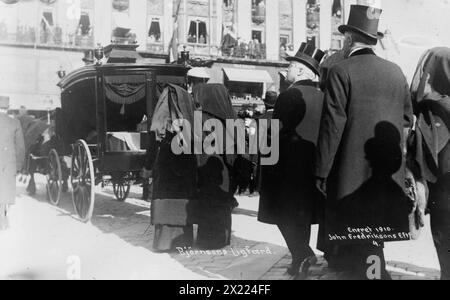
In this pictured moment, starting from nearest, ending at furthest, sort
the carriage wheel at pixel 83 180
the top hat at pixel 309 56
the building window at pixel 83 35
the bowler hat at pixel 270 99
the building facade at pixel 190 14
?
the top hat at pixel 309 56 → the building facade at pixel 190 14 → the carriage wheel at pixel 83 180 → the bowler hat at pixel 270 99 → the building window at pixel 83 35

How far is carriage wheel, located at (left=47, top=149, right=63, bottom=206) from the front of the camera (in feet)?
28.0

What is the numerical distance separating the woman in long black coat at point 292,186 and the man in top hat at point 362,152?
2.01 ft

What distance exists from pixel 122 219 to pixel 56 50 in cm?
415

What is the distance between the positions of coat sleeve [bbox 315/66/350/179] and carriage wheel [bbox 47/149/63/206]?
615 cm

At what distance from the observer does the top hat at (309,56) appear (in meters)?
4.32

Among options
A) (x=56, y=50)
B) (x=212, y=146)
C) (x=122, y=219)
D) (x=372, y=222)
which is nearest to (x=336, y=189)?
(x=372, y=222)

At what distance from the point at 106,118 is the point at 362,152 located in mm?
4309

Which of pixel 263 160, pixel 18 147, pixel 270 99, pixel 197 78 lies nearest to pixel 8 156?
pixel 18 147

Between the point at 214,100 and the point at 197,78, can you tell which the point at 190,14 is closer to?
the point at 197,78

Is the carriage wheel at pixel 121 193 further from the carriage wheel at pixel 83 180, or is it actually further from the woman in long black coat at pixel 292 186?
the woman in long black coat at pixel 292 186

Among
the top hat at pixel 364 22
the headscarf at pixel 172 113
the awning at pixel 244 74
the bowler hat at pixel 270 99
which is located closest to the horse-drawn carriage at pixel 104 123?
the headscarf at pixel 172 113

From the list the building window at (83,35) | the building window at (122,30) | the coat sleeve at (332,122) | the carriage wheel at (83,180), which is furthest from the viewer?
the building window at (83,35)

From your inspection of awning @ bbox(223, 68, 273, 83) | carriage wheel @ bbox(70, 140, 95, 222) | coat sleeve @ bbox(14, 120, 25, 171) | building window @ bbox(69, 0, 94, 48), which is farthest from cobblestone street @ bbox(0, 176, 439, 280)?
awning @ bbox(223, 68, 273, 83)
